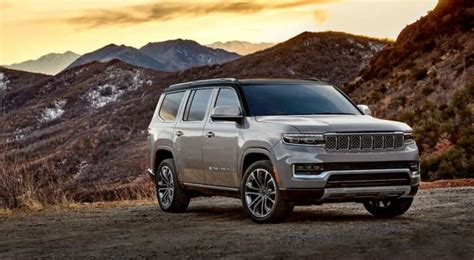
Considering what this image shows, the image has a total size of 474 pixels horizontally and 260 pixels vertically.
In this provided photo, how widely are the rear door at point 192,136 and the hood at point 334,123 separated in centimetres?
144

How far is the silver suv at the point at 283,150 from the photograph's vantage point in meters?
11.1

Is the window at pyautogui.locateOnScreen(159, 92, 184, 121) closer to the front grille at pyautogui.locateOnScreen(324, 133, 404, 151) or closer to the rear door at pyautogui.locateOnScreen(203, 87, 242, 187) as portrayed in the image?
the rear door at pyautogui.locateOnScreen(203, 87, 242, 187)

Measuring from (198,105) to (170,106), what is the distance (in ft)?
3.46

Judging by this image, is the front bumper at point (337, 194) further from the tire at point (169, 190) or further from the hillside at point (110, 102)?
the hillside at point (110, 102)

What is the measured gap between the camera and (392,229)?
10727 millimetres

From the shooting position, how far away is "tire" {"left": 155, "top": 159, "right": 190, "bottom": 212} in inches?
544

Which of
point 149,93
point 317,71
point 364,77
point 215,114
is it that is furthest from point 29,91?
point 215,114

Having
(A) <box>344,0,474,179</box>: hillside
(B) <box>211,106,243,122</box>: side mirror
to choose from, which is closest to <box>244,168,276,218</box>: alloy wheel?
(B) <box>211,106,243,122</box>: side mirror

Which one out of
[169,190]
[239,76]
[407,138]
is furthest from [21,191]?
[239,76]

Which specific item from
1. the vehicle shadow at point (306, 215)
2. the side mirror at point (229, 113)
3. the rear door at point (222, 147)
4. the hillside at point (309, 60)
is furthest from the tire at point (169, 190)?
the hillside at point (309, 60)

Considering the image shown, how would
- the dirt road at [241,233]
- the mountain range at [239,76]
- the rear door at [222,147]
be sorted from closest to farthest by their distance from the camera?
the dirt road at [241,233]
the rear door at [222,147]
the mountain range at [239,76]

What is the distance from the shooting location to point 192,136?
1320 centimetres

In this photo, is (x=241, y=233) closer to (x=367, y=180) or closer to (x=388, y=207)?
(x=367, y=180)

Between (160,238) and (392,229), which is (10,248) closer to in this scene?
(160,238)
